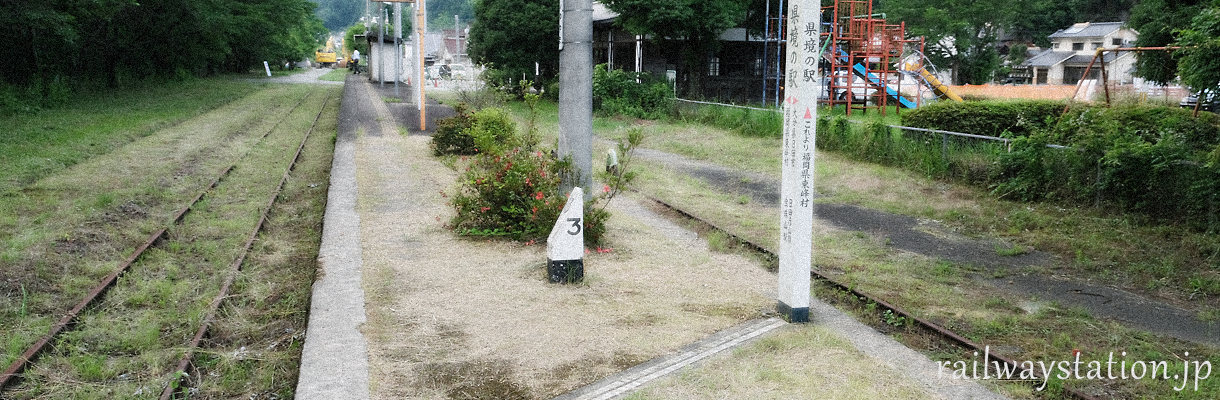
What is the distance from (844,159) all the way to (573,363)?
1144 centimetres

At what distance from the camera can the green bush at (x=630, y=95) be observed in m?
25.6

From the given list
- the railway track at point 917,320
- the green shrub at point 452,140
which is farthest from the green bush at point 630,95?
the railway track at point 917,320

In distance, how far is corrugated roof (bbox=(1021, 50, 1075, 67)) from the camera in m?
55.1

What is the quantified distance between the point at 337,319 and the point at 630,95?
20.5 meters

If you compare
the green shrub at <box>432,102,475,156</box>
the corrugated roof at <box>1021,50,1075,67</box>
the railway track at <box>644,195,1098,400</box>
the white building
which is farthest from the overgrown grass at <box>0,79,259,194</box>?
the corrugated roof at <box>1021,50,1075,67</box>

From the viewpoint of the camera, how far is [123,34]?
3703 centimetres

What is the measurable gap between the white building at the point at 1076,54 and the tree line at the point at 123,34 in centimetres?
4363

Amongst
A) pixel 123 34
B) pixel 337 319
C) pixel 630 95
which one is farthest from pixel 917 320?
pixel 123 34

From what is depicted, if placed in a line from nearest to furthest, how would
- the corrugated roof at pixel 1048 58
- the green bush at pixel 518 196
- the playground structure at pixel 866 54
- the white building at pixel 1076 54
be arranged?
the green bush at pixel 518 196 → the playground structure at pixel 866 54 → the white building at pixel 1076 54 → the corrugated roof at pixel 1048 58

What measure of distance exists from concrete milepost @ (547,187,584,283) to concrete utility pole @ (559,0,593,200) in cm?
198

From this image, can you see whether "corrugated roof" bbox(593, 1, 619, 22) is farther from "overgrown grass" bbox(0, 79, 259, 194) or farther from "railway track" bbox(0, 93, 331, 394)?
"railway track" bbox(0, 93, 331, 394)

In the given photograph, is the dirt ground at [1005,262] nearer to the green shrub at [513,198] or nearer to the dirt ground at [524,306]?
the dirt ground at [524,306]

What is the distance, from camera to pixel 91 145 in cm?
1708

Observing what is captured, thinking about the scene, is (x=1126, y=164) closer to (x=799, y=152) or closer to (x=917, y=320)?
(x=917, y=320)
